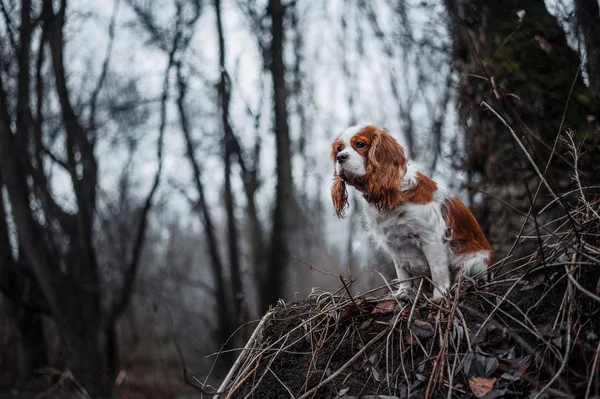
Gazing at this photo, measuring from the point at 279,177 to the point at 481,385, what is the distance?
25.8 ft

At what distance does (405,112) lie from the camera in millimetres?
11844

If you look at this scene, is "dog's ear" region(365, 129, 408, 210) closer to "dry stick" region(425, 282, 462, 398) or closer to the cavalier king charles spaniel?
the cavalier king charles spaniel

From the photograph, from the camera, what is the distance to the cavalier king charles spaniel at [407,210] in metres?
3.61

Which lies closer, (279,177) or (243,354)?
(243,354)

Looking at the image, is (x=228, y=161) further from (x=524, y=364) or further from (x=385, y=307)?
(x=524, y=364)

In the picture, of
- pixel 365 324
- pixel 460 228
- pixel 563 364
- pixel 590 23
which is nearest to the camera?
pixel 563 364

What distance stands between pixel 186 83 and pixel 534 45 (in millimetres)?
8047

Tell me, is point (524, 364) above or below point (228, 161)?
below

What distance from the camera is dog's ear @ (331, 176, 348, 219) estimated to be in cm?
386

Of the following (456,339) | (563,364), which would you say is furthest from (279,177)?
(563,364)

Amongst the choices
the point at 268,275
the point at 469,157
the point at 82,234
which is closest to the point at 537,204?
the point at 469,157

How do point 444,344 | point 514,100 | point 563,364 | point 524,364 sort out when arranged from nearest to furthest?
1. point 563,364
2. point 524,364
3. point 444,344
4. point 514,100

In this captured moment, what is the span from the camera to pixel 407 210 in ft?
12.1

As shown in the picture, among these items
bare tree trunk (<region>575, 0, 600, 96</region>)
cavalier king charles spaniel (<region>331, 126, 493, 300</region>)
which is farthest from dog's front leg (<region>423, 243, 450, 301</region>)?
bare tree trunk (<region>575, 0, 600, 96</region>)
